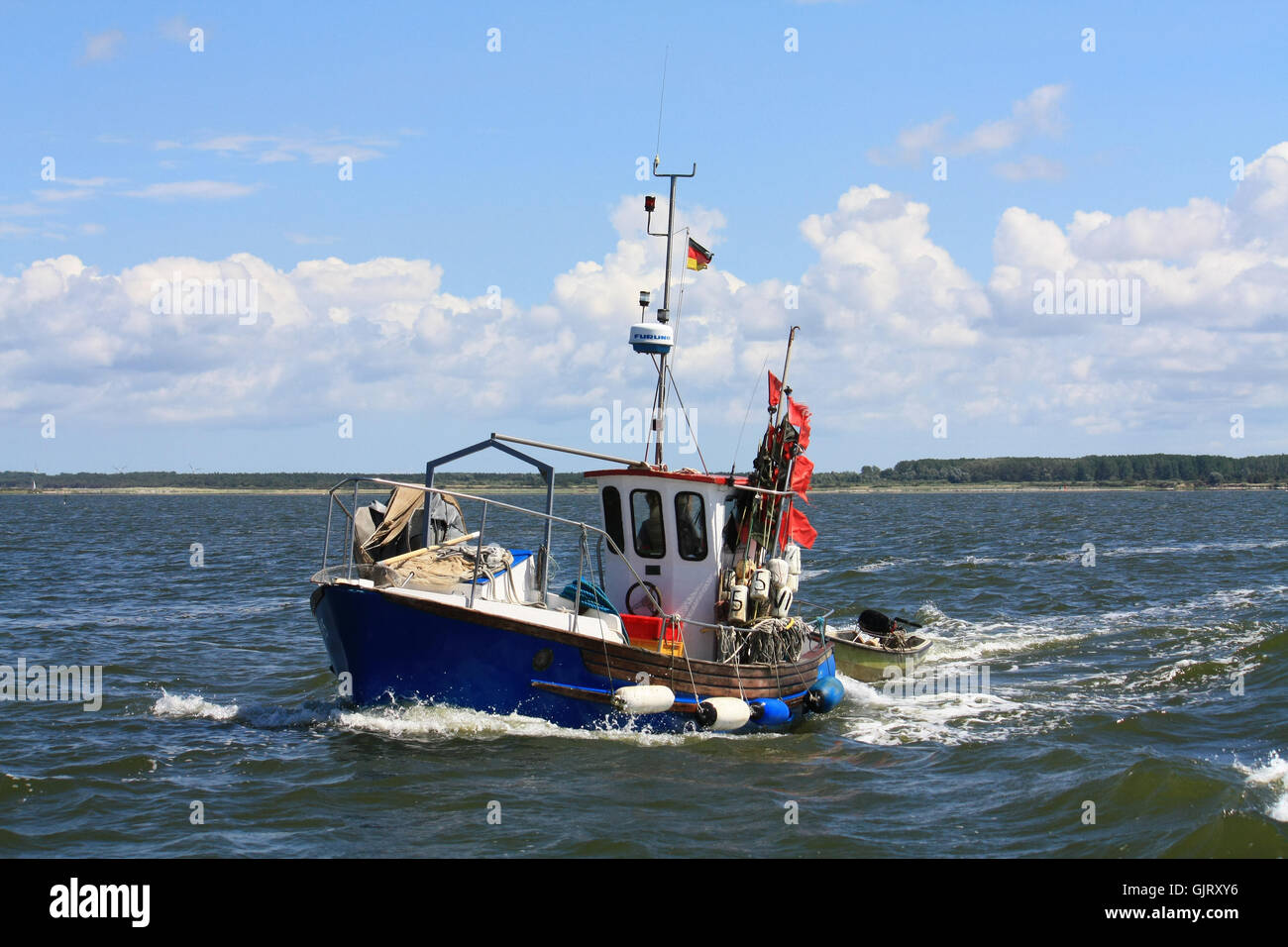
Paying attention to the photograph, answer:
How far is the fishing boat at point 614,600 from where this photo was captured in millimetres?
14445

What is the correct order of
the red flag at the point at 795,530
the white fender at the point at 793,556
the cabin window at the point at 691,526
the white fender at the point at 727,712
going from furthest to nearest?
the red flag at the point at 795,530 < the white fender at the point at 793,556 < the cabin window at the point at 691,526 < the white fender at the point at 727,712

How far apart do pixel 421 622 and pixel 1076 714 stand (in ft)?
32.0

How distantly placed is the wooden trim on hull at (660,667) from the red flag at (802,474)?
2599 millimetres

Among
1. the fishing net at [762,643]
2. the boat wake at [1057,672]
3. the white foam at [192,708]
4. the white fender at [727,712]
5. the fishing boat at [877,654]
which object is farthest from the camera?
the fishing boat at [877,654]

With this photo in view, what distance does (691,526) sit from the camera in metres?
17.0

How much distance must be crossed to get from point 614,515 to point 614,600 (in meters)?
1.25

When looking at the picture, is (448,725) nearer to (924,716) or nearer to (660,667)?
(660,667)

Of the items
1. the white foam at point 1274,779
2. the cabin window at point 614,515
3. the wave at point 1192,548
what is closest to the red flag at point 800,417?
the cabin window at point 614,515

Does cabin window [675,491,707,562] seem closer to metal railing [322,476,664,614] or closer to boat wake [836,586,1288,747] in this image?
metal railing [322,476,664,614]

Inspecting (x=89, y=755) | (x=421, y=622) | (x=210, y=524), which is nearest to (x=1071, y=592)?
(x=421, y=622)

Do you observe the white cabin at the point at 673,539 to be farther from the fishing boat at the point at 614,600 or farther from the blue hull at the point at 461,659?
the blue hull at the point at 461,659

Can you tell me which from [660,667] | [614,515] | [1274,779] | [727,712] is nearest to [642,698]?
[660,667]

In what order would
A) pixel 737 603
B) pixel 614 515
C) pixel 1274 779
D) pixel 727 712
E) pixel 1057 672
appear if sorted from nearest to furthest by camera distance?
pixel 1274 779, pixel 727 712, pixel 737 603, pixel 614 515, pixel 1057 672
